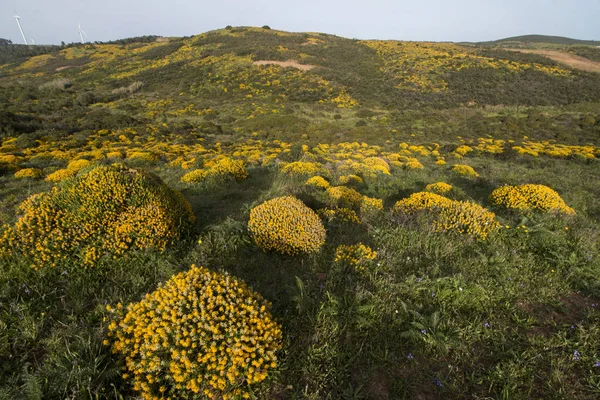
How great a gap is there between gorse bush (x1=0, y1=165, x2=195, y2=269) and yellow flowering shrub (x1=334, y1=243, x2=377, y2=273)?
3.16 metres

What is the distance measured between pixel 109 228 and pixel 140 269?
1.09 meters

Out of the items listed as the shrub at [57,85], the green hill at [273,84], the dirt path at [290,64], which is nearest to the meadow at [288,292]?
the green hill at [273,84]

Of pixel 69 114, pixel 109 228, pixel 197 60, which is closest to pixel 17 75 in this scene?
pixel 197 60

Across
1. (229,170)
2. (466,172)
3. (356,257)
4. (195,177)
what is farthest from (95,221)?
(466,172)

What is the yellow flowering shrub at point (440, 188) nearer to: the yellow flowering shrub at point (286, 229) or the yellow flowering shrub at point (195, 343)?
the yellow flowering shrub at point (286, 229)

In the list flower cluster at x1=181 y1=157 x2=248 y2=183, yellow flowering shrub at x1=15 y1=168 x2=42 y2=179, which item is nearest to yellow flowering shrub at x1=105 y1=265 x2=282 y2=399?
flower cluster at x1=181 y1=157 x2=248 y2=183

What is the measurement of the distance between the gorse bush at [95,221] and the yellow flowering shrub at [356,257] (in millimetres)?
3160

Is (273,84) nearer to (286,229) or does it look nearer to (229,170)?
(229,170)

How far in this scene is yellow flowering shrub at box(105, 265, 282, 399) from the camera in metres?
2.48

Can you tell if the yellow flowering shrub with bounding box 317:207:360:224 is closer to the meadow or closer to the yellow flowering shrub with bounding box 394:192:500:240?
the meadow

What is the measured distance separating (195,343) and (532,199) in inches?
382

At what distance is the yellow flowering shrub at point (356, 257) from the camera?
4.52 metres

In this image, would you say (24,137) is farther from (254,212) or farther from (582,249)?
(582,249)

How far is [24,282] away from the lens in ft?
12.2
